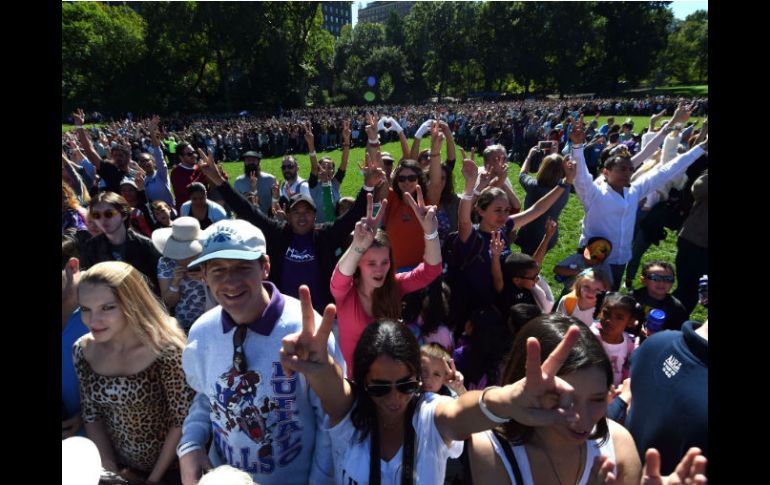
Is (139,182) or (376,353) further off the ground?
(139,182)

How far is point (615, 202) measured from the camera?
4.48 metres

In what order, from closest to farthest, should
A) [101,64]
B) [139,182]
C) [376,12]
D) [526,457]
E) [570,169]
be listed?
[526,457], [570,169], [139,182], [101,64], [376,12]

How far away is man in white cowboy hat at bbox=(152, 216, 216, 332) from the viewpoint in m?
3.60

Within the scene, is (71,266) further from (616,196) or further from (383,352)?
(616,196)

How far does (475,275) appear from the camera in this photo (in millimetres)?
3709

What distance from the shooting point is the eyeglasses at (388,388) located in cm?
187

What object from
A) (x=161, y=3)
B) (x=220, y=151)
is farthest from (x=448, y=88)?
(x=220, y=151)

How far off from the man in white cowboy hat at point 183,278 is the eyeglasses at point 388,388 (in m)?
2.07

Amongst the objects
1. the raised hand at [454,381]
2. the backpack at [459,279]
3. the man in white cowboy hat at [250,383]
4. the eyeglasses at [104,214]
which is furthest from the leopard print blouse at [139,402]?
the backpack at [459,279]

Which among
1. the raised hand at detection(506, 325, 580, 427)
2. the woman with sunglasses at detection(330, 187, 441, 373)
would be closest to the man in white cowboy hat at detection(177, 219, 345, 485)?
the raised hand at detection(506, 325, 580, 427)

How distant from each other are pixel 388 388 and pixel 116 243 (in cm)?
344

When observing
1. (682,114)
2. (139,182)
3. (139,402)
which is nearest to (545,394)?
(139,402)

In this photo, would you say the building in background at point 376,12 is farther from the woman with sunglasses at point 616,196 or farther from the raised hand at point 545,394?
the raised hand at point 545,394
